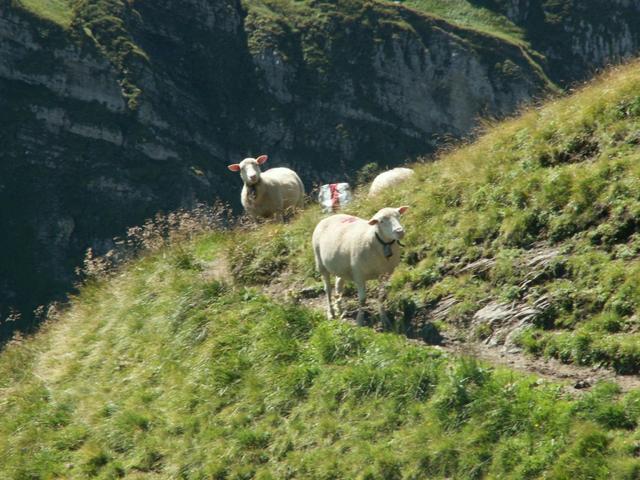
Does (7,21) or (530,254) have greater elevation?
(7,21)

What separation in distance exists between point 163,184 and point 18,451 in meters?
180

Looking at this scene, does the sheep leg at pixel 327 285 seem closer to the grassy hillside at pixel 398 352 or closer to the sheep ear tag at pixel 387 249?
the grassy hillside at pixel 398 352

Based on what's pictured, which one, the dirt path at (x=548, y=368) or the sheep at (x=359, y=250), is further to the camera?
the sheep at (x=359, y=250)

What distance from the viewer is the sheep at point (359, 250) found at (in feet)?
50.3

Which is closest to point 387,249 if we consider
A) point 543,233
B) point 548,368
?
point 543,233

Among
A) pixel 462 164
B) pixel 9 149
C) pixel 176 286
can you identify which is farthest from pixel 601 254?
pixel 9 149

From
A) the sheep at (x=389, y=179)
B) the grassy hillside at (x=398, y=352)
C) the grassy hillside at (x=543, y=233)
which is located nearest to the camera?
the grassy hillside at (x=398, y=352)

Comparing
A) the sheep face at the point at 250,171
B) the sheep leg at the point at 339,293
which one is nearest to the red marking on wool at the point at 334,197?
the sheep face at the point at 250,171

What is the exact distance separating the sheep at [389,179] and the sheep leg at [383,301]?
14.6 feet

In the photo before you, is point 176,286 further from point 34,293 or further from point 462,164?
point 34,293

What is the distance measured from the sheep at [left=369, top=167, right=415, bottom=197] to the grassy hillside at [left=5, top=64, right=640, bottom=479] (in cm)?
A: 126

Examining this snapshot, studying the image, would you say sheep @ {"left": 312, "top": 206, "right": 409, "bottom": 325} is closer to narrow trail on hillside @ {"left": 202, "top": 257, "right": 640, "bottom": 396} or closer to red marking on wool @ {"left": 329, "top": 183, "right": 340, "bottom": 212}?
narrow trail on hillside @ {"left": 202, "top": 257, "right": 640, "bottom": 396}

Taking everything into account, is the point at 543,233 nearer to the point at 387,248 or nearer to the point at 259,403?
the point at 387,248

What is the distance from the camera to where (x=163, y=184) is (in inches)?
7628
